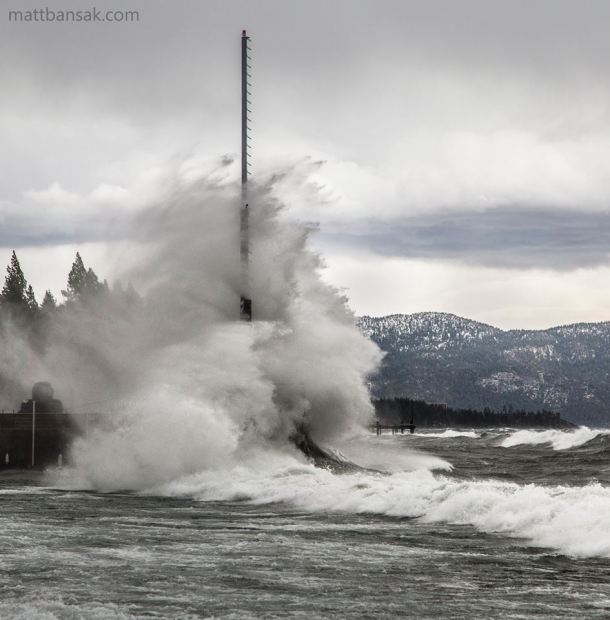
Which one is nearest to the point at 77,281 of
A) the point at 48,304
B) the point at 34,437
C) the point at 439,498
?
the point at 48,304

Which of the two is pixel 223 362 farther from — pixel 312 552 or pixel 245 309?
pixel 312 552

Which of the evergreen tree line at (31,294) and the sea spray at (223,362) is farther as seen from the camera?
the evergreen tree line at (31,294)

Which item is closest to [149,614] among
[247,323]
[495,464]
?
[247,323]

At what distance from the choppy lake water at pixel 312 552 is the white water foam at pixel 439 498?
0.05 meters

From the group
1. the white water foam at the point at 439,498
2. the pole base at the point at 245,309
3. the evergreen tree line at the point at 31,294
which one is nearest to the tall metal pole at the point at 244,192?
the pole base at the point at 245,309

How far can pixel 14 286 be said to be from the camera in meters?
101

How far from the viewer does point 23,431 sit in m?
55.0

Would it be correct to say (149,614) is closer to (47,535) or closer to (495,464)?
(47,535)

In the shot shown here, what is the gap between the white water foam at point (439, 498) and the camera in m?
21.6

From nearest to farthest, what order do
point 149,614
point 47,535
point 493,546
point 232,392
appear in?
point 149,614 < point 493,546 < point 47,535 < point 232,392

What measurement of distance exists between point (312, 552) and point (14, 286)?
85.4 meters

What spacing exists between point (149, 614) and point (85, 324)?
41.2 m

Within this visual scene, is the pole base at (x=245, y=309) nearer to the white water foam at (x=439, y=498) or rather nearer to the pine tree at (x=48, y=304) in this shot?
the white water foam at (x=439, y=498)

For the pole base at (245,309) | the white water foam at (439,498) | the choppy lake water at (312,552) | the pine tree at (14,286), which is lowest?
the choppy lake water at (312,552)
